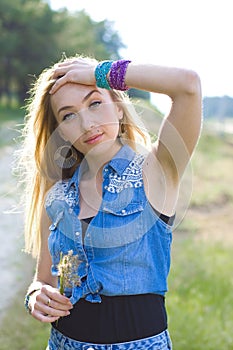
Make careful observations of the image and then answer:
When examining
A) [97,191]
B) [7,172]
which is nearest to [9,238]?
[7,172]

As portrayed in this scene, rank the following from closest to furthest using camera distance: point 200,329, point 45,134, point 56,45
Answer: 1. point 45,134
2. point 200,329
3. point 56,45

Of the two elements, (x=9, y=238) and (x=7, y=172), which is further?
(x=7, y=172)

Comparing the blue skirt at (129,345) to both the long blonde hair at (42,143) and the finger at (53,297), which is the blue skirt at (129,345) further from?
the long blonde hair at (42,143)

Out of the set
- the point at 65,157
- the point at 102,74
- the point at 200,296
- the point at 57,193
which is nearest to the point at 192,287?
the point at 200,296

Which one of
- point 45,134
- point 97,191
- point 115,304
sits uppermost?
point 45,134

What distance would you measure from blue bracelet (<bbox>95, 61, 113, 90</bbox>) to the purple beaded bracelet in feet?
0.06

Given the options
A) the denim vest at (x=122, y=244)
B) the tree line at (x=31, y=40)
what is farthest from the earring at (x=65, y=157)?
the tree line at (x=31, y=40)

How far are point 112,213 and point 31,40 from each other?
21.3m

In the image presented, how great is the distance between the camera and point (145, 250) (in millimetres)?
1662

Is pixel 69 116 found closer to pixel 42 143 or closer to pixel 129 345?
pixel 42 143

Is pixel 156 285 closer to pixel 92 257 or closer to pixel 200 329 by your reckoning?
pixel 92 257

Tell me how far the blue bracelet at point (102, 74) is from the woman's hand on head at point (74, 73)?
3cm

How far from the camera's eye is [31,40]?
72.7 ft

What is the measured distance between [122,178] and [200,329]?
6.81 feet
